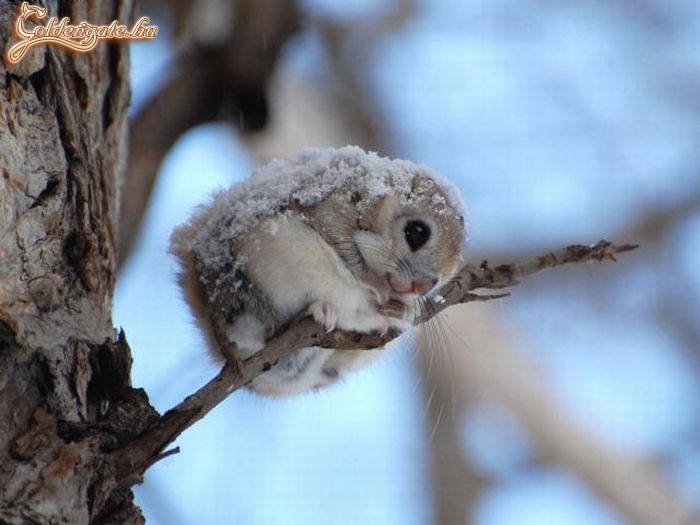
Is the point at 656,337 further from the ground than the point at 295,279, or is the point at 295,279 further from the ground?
the point at 295,279

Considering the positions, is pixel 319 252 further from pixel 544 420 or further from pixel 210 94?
pixel 544 420

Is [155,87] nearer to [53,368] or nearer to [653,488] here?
[53,368]

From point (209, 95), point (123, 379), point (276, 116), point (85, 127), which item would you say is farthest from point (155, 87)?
point (123, 379)

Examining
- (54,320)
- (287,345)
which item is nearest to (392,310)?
(287,345)

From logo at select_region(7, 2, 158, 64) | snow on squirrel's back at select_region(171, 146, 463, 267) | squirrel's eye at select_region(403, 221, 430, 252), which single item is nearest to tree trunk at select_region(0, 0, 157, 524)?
logo at select_region(7, 2, 158, 64)

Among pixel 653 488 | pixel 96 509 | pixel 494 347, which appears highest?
pixel 96 509

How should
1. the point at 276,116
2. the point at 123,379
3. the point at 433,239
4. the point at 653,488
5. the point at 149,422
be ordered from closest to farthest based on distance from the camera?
the point at 149,422, the point at 123,379, the point at 433,239, the point at 276,116, the point at 653,488

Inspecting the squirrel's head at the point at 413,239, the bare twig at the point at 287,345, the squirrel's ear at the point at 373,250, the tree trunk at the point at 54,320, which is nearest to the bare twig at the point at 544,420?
the squirrel's head at the point at 413,239

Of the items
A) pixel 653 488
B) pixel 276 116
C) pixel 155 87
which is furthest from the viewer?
pixel 653 488

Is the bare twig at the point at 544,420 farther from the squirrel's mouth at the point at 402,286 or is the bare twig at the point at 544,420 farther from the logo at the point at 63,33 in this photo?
the logo at the point at 63,33
